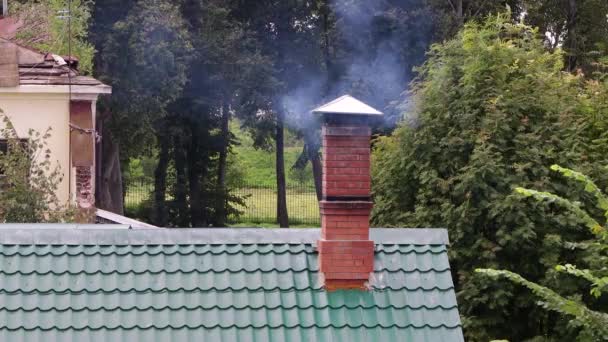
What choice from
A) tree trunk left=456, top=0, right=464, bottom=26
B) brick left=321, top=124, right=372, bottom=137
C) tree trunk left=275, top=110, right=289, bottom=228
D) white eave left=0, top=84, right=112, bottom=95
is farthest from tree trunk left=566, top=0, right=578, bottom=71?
brick left=321, top=124, right=372, bottom=137

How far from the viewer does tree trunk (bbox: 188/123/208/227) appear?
36094 mm

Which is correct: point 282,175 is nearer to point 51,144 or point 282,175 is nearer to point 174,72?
point 174,72

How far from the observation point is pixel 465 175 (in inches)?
489

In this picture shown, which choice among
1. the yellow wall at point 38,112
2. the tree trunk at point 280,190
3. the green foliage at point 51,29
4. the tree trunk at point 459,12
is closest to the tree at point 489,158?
the yellow wall at point 38,112

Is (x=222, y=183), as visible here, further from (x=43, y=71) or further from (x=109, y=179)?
(x=43, y=71)

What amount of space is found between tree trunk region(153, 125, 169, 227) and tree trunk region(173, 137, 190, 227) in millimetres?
410

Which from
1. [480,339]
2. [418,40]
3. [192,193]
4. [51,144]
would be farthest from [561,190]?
[192,193]

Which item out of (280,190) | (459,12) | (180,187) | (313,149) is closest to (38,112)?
(180,187)

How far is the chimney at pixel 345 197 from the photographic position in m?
7.54

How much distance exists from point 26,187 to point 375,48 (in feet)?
69.4

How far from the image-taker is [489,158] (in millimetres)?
12414

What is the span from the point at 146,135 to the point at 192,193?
7.68 meters

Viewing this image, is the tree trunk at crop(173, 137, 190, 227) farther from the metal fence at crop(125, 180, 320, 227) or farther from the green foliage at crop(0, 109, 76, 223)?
the green foliage at crop(0, 109, 76, 223)

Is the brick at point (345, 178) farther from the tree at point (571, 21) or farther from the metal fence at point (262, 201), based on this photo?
the tree at point (571, 21)
